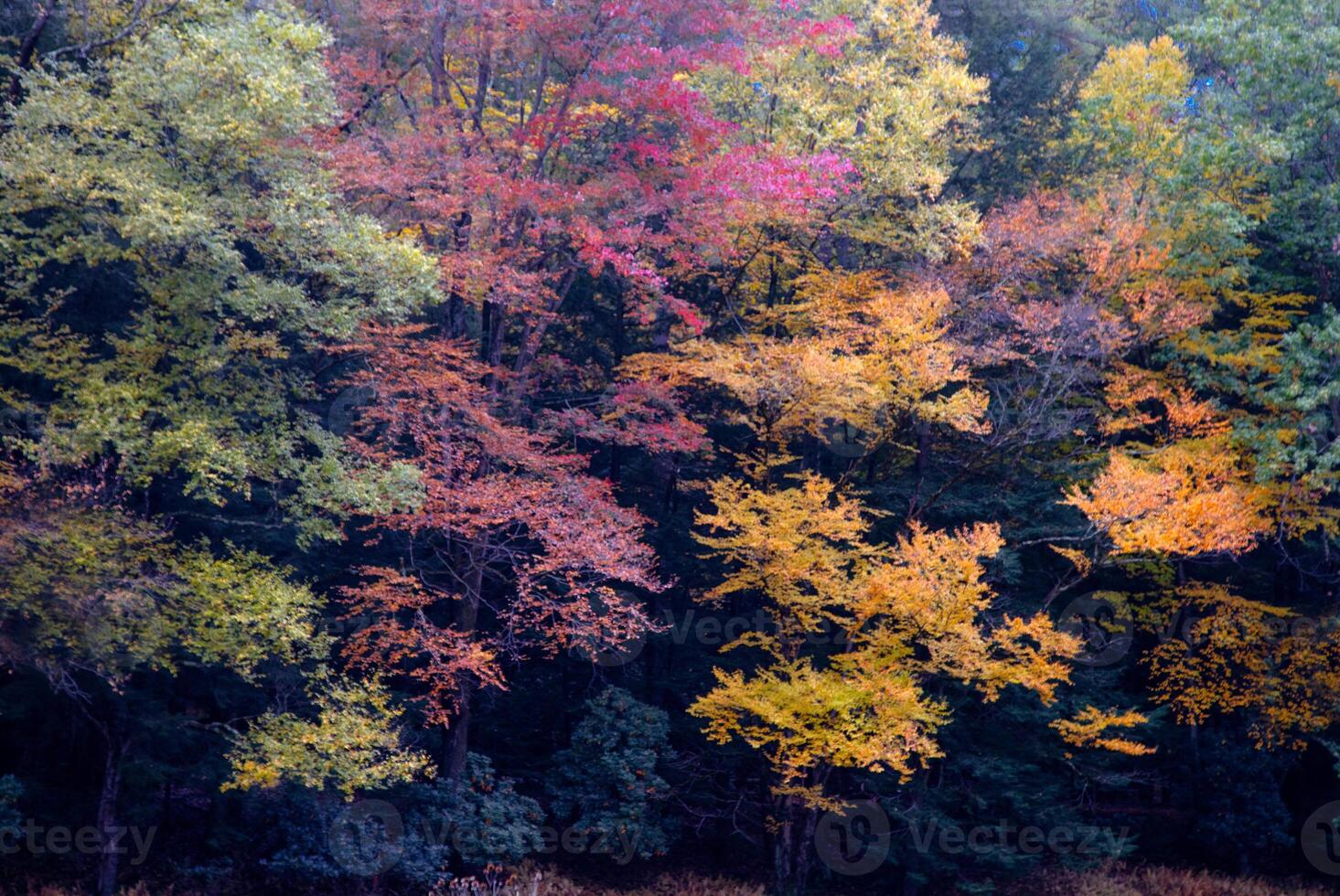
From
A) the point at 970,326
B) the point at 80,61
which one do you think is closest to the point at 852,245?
the point at 970,326

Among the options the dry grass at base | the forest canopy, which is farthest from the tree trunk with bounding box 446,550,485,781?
A: the dry grass at base

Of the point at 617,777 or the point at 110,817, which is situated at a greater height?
the point at 617,777

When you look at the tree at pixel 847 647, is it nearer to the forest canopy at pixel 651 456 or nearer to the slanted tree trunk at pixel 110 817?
the forest canopy at pixel 651 456

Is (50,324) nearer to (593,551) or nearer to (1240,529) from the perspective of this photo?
(593,551)

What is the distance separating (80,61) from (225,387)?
15.2ft

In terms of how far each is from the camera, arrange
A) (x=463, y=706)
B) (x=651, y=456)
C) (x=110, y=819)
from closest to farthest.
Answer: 1. (x=110, y=819)
2. (x=463, y=706)
3. (x=651, y=456)

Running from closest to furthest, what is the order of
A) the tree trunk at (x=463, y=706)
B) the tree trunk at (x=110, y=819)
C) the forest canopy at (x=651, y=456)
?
the forest canopy at (x=651, y=456) → the tree trunk at (x=110, y=819) → the tree trunk at (x=463, y=706)

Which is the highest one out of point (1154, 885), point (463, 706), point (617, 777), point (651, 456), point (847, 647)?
point (651, 456)

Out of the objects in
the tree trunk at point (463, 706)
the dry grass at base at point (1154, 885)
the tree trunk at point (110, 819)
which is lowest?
the dry grass at base at point (1154, 885)

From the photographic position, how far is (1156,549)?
48.8 ft

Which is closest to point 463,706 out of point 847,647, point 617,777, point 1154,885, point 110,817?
point 617,777

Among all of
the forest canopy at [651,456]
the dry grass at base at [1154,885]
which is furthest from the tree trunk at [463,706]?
the dry grass at base at [1154,885]

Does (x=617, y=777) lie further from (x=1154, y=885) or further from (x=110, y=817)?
(x=1154, y=885)

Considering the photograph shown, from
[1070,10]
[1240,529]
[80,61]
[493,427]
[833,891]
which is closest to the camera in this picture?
[80,61]
